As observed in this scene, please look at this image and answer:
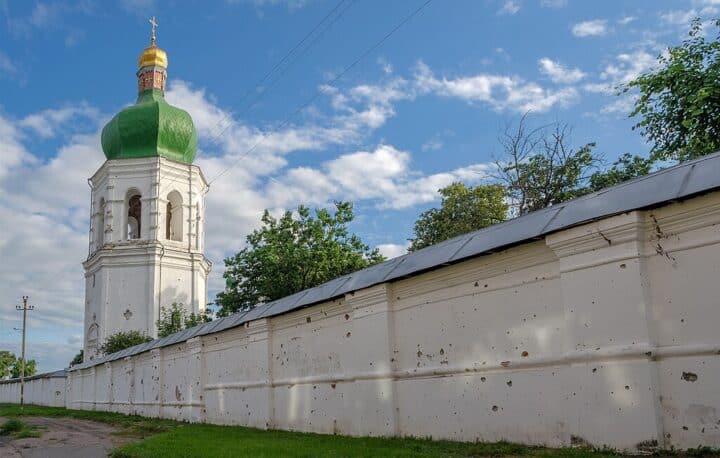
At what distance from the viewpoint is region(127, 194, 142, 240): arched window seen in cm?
3650

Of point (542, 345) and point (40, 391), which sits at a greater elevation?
point (542, 345)

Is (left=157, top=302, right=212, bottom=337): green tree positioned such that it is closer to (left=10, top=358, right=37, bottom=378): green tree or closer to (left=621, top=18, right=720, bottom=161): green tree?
(left=621, top=18, right=720, bottom=161): green tree

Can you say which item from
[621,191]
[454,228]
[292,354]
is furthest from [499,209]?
[621,191]

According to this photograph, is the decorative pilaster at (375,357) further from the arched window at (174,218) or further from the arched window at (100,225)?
the arched window at (100,225)

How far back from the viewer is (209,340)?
51.4ft

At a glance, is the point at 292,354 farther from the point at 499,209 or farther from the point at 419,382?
the point at 499,209

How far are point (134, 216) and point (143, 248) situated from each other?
Answer: 3908 millimetres

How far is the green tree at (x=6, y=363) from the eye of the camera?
82363mm

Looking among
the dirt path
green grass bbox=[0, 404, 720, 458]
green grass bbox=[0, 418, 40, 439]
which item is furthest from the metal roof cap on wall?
green grass bbox=[0, 418, 40, 439]

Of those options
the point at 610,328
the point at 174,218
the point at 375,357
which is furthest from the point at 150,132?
the point at 610,328

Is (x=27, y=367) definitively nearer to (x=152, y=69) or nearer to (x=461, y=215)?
(x=152, y=69)

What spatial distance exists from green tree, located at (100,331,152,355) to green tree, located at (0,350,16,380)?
5866cm

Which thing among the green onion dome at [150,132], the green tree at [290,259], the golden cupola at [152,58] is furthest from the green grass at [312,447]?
the golden cupola at [152,58]

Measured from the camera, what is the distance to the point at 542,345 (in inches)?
276
